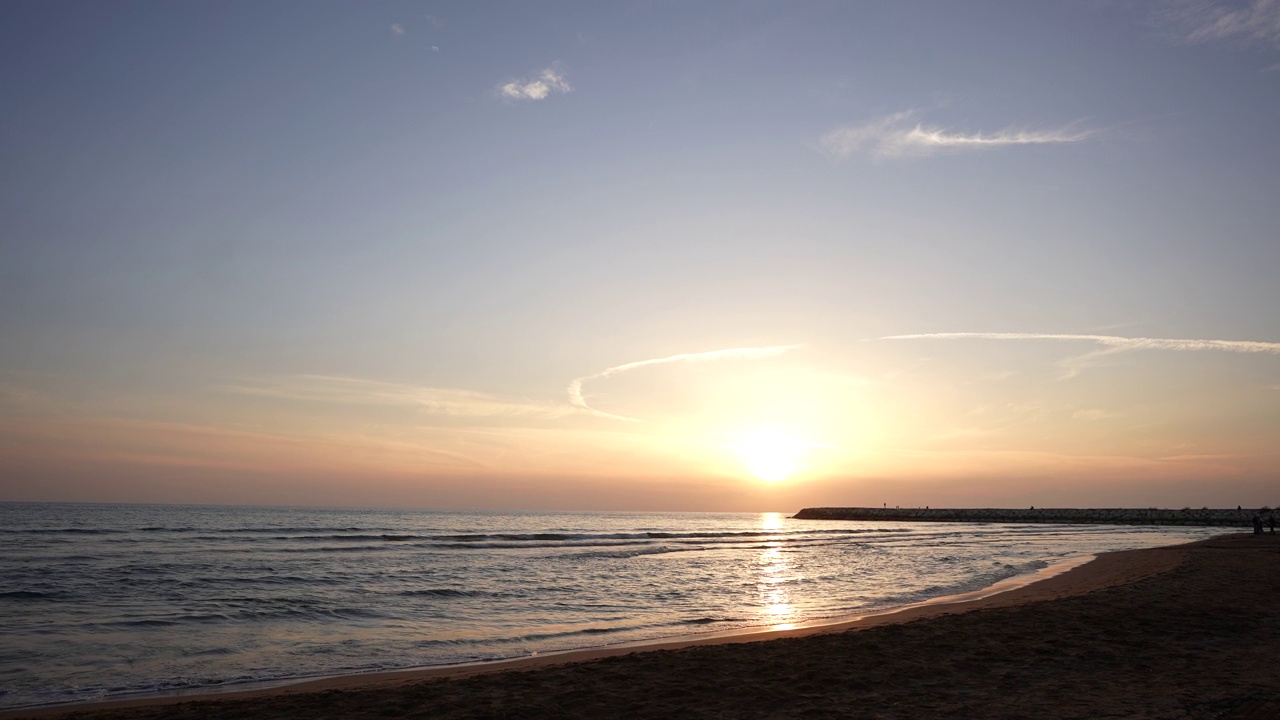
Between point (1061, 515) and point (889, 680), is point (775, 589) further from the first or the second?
point (1061, 515)

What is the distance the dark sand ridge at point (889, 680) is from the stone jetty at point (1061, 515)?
100.0 metres

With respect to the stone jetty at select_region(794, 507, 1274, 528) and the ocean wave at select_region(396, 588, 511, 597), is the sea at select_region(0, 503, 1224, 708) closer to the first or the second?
the ocean wave at select_region(396, 588, 511, 597)

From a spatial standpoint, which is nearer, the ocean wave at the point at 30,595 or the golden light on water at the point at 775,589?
the golden light on water at the point at 775,589

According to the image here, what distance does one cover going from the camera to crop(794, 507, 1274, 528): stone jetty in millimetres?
100625

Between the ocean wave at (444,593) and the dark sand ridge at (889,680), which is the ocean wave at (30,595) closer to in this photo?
the ocean wave at (444,593)

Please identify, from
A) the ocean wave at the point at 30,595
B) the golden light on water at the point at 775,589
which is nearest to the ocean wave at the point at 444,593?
the golden light on water at the point at 775,589

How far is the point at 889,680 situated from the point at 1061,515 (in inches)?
5232

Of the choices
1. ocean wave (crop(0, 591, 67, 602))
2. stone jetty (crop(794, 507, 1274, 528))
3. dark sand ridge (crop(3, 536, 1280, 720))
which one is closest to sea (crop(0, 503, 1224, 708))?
ocean wave (crop(0, 591, 67, 602))

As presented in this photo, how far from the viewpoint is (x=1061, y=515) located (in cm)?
12356

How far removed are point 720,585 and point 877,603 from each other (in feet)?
20.8

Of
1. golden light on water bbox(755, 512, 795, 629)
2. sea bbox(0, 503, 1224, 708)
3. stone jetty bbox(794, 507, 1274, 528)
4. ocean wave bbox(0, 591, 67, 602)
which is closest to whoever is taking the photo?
sea bbox(0, 503, 1224, 708)

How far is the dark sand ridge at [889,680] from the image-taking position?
333 inches

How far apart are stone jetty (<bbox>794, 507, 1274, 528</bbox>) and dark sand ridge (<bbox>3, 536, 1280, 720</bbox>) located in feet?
328

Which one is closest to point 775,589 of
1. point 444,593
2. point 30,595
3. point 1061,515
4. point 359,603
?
point 444,593
